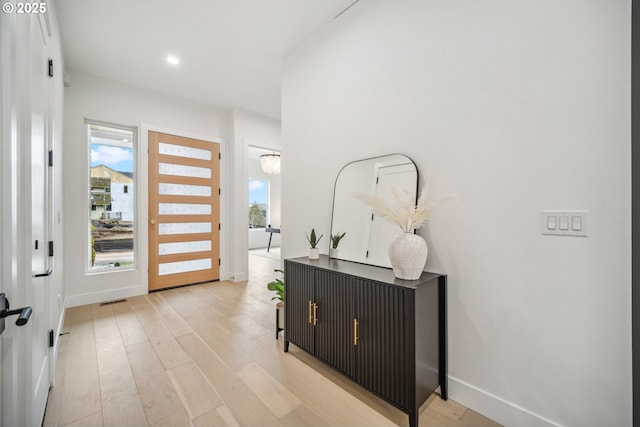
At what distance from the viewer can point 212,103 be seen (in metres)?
4.38

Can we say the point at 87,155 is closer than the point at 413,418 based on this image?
No

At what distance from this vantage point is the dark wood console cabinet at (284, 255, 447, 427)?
1.49 metres

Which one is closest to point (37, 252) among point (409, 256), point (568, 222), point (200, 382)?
point (200, 382)

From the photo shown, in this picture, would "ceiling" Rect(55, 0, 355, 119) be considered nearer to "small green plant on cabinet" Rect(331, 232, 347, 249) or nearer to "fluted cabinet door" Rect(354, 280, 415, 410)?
"small green plant on cabinet" Rect(331, 232, 347, 249)

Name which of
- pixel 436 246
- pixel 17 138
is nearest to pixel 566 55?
pixel 436 246

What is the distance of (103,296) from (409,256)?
3.98 m

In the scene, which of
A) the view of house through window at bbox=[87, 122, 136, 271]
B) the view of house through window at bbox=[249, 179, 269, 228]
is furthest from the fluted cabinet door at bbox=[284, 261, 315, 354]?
the view of house through window at bbox=[249, 179, 269, 228]

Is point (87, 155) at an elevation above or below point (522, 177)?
above

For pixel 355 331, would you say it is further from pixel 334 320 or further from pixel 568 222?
pixel 568 222

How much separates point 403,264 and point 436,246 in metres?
0.33

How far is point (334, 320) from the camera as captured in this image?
1.89 meters

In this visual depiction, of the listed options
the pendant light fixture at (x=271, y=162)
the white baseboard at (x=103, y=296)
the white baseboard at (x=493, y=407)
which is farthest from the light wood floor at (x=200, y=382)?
the pendant light fixture at (x=271, y=162)

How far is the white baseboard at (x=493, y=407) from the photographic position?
142 centimetres

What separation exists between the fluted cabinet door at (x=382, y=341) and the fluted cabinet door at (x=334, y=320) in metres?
0.07
